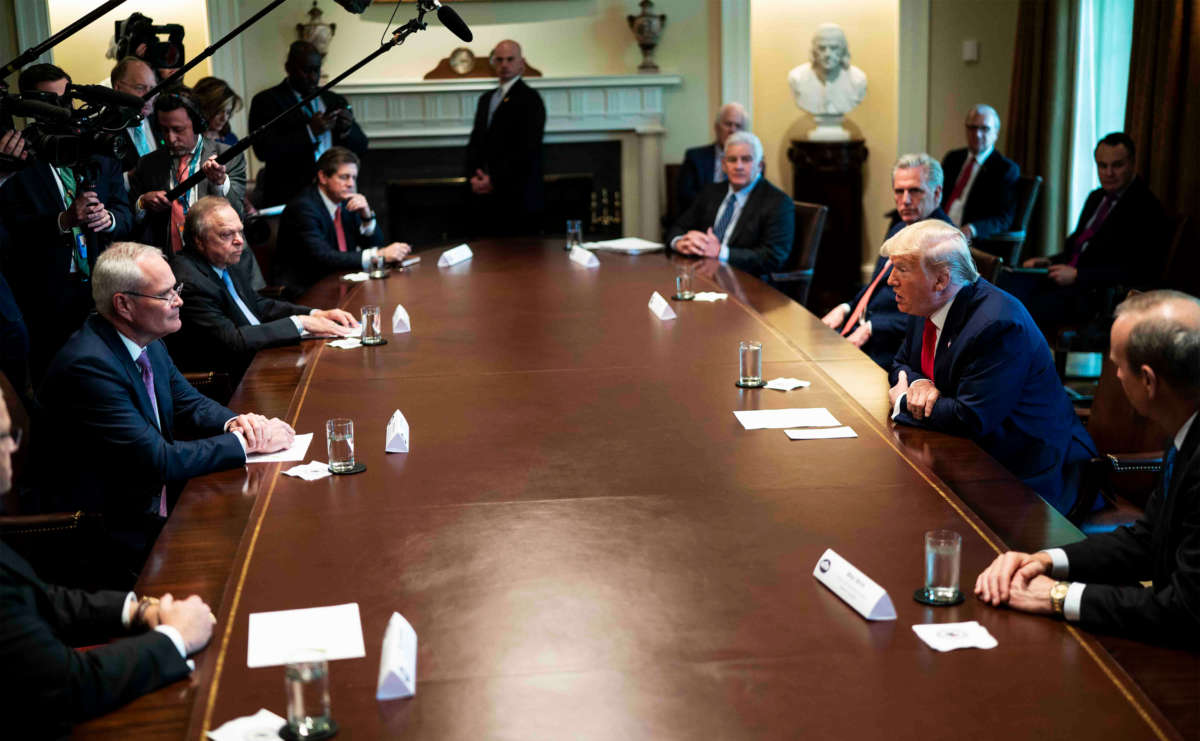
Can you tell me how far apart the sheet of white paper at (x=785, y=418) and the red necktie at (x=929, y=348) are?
398 mm

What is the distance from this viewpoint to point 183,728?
163 centimetres

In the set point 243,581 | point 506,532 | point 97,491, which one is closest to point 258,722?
point 243,581

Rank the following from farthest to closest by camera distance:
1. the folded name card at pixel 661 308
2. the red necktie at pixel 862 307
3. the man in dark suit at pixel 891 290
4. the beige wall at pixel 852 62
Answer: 1. the beige wall at pixel 852 62
2. the red necktie at pixel 862 307
3. the man in dark suit at pixel 891 290
4. the folded name card at pixel 661 308

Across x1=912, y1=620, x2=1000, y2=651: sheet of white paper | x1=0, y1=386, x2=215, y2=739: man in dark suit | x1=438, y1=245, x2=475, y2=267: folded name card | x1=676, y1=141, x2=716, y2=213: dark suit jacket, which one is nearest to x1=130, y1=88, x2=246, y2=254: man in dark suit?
x1=438, y1=245, x2=475, y2=267: folded name card

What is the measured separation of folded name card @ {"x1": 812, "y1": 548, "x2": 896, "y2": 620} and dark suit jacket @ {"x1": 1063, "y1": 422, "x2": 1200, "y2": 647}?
0.30m

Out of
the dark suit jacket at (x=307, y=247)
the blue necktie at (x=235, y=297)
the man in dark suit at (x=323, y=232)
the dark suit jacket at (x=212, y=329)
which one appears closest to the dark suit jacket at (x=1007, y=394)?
the dark suit jacket at (x=212, y=329)

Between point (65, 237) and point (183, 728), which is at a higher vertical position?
point (65, 237)

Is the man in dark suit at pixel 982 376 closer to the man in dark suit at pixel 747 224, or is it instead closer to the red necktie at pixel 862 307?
the red necktie at pixel 862 307

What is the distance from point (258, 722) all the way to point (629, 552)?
0.76 metres

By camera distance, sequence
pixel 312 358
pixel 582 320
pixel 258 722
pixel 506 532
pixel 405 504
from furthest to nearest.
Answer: pixel 582 320
pixel 312 358
pixel 405 504
pixel 506 532
pixel 258 722

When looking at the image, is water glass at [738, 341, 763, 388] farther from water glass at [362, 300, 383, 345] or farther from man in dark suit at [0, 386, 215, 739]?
man in dark suit at [0, 386, 215, 739]

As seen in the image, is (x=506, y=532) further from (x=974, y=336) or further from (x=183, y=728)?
(x=974, y=336)

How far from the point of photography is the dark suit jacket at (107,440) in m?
2.74

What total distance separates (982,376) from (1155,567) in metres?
1.00
